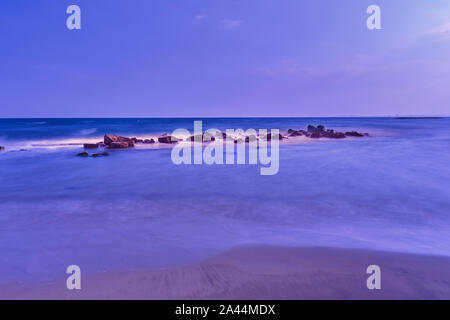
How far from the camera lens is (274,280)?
2600mm

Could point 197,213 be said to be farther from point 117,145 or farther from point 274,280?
point 117,145

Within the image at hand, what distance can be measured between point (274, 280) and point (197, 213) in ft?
7.65

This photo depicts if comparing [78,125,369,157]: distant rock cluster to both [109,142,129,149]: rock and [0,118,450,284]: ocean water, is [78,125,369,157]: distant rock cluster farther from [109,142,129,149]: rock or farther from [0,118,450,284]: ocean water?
[0,118,450,284]: ocean water

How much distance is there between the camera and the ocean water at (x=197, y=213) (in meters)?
3.24

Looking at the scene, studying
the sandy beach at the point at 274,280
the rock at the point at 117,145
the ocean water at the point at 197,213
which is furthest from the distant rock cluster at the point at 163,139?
the sandy beach at the point at 274,280

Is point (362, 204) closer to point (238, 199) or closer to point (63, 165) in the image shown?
point (238, 199)

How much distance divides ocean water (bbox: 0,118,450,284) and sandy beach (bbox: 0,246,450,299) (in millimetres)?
215

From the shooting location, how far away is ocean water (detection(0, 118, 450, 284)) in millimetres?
3240

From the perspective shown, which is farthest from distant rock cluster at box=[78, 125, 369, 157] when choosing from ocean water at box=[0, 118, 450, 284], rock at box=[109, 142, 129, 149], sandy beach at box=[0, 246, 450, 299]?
sandy beach at box=[0, 246, 450, 299]

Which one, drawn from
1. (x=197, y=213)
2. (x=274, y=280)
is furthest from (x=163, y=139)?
(x=274, y=280)

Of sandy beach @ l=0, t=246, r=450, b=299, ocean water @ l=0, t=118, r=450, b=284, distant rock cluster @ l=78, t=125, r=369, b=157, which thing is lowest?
sandy beach @ l=0, t=246, r=450, b=299

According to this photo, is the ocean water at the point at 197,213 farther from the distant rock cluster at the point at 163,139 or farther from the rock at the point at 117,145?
the distant rock cluster at the point at 163,139

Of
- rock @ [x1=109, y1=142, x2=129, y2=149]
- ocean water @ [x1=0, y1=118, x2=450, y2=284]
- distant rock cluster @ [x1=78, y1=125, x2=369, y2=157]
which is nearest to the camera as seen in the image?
ocean water @ [x1=0, y1=118, x2=450, y2=284]

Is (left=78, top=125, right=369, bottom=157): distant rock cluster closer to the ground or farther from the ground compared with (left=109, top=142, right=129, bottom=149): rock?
farther from the ground
